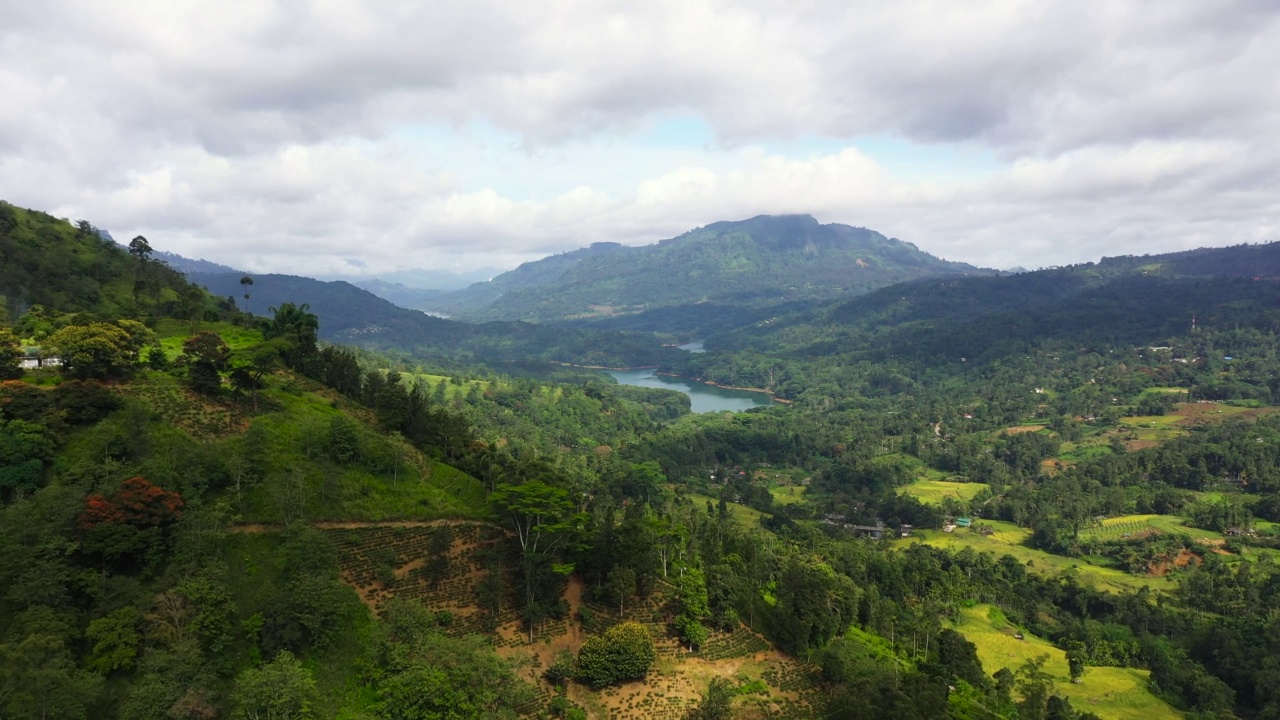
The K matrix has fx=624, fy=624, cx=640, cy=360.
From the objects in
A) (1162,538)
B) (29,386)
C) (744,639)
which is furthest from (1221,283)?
(29,386)

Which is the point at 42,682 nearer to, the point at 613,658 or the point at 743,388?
the point at 613,658

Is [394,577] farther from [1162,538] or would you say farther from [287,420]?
[1162,538]

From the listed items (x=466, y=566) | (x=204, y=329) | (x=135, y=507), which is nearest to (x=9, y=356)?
(x=135, y=507)

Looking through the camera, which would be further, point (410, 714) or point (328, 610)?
point (328, 610)

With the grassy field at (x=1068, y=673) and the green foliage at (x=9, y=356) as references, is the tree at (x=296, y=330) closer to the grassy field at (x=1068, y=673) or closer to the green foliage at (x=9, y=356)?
the green foliage at (x=9, y=356)

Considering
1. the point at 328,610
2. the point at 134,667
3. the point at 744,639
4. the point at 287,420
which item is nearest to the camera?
the point at 134,667

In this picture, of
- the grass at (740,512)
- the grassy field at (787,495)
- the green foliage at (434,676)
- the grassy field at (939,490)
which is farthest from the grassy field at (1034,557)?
the green foliage at (434,676)

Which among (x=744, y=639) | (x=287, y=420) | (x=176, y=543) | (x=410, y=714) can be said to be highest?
(x=287, y=420)
